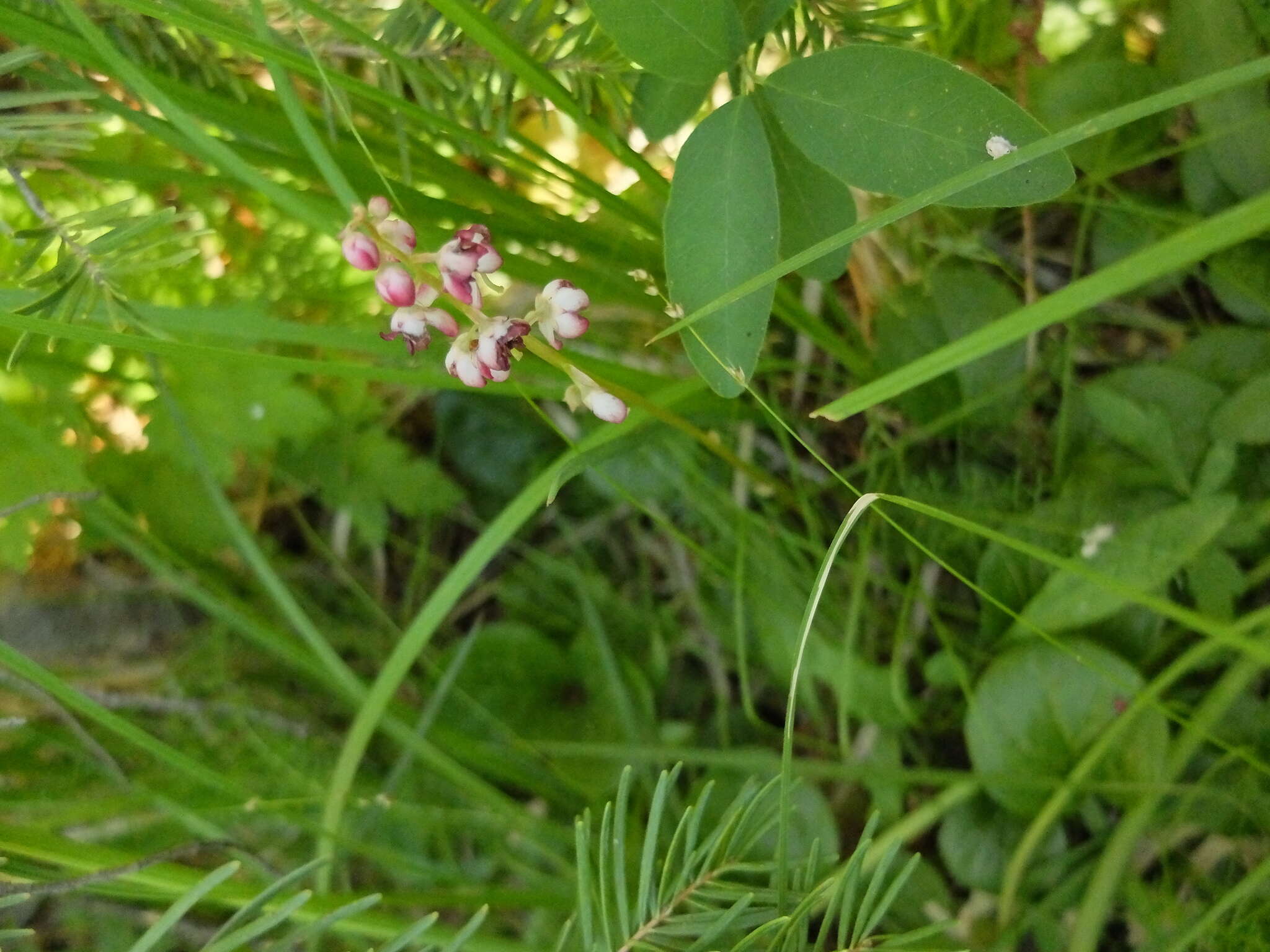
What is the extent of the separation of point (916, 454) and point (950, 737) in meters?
0.35

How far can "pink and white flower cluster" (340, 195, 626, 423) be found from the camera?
1.71 feet

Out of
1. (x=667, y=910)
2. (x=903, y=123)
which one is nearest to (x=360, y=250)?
(x=903, y=123)

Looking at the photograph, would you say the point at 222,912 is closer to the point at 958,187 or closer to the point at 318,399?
the point at 318,399

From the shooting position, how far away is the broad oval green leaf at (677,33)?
0.60 meters

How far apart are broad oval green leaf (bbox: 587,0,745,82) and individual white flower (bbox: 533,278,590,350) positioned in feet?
0.56

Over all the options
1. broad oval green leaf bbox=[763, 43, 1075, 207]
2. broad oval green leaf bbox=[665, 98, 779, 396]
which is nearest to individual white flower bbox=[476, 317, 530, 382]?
broad oval green leaf bbox=[665, 98, 779, 396]

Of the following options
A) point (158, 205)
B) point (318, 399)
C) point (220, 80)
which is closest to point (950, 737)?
point (318, 399)

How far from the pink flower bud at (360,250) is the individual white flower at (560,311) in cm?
11

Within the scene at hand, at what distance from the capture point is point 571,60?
0.76 metres

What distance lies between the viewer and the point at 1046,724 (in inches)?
37.2

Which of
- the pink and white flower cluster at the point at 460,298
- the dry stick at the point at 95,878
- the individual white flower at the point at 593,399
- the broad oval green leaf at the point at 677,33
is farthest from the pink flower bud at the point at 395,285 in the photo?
the dry stick at the point at 95,878

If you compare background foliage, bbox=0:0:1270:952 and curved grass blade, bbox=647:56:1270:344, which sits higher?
curved grass blade, bbox=647:56:1270:344

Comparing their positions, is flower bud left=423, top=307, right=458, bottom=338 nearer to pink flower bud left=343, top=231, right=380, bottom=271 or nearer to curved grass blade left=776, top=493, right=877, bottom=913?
pink flower bud left=343, top=231, right=380, bottom=271

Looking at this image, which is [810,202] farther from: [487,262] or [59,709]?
[59,709]
